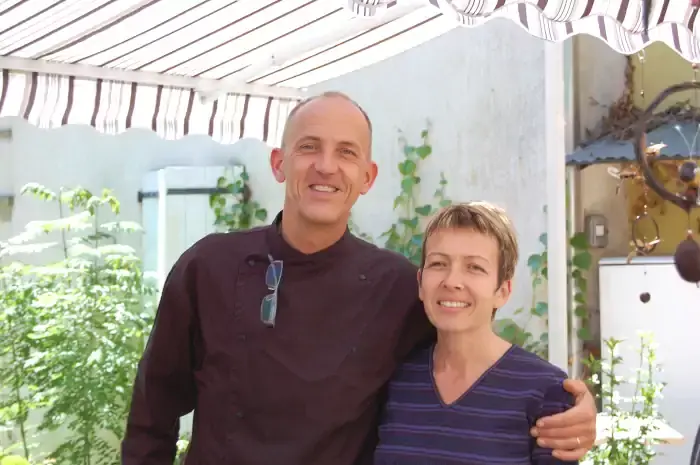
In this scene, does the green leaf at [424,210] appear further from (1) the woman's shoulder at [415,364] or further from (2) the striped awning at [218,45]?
(1) the woman's shoulder at [415,364]

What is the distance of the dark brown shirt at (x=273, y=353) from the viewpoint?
1.77 m

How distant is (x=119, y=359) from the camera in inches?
179

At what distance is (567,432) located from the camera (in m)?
1.58

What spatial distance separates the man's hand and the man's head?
0.28 metres

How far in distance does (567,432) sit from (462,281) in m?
0.41

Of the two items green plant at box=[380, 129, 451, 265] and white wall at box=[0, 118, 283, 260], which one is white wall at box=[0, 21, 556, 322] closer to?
green plant at box=[380, 129, 451, 265]

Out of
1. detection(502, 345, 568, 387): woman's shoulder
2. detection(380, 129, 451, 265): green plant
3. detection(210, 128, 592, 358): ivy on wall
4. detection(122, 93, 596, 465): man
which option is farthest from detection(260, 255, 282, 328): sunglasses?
detection(380, 129, 451, 265): green plant

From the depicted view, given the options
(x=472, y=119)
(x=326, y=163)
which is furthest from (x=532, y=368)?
(x=472, y=119)

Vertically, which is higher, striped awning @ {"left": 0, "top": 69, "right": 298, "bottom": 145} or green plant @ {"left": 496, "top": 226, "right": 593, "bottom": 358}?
striped awning @ {"left": 0, "top": 69, "right": 298, "bottom": 145}

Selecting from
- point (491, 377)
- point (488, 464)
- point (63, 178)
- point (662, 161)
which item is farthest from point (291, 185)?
point (63, 178)

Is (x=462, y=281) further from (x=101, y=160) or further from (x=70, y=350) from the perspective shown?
(x=101, y=160)

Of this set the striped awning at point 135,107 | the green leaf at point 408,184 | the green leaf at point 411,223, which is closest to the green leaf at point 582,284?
the green leaf at point 411,223

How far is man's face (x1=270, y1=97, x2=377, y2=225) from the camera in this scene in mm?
1841

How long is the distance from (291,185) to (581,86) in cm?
314
